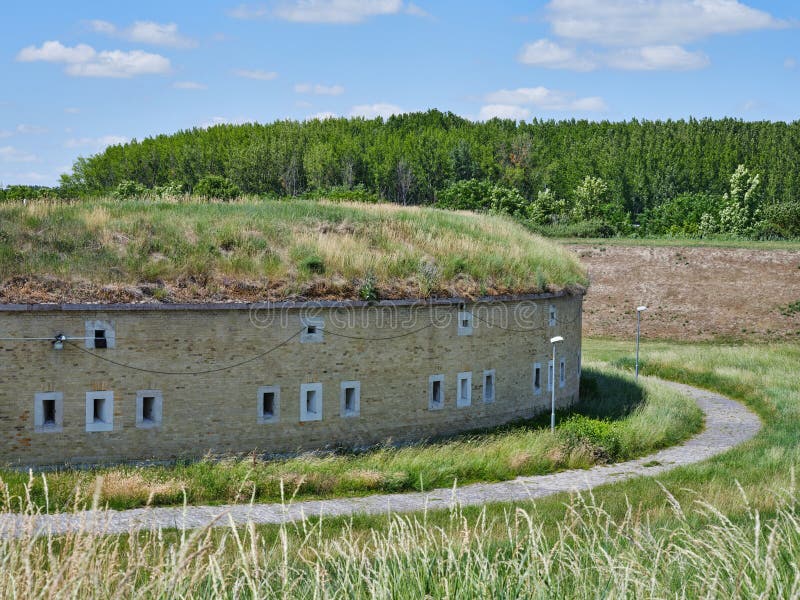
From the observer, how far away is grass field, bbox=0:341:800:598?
5.21m

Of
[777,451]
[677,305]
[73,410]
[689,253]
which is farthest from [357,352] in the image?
[689,253]

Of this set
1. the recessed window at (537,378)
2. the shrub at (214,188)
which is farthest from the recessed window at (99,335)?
the shrub at (214,188)

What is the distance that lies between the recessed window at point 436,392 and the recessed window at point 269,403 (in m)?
3.92

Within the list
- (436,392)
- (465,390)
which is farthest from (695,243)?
(436,392)

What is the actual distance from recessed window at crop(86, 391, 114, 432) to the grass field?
15.4 ft

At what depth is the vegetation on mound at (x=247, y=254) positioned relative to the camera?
1847 cm

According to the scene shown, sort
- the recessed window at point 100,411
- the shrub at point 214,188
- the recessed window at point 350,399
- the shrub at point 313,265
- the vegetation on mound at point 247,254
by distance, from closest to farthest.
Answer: the recessed window at point 100,411 → the vegetation on mound at point 247,254 → the recessed window at point 350,399 → the shrub at point 313,265 → the shrub at point 214,188

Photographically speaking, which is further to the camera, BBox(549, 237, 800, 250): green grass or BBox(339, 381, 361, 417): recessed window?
BBox(549, 237, 800, 250): green grass

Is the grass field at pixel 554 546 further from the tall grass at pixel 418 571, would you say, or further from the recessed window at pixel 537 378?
the recessed window at pixel 537 378

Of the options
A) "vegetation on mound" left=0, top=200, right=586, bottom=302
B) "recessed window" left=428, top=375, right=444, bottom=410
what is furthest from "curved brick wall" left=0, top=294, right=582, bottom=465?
"vegetation on mound" left=0, top=200, right=586, bottom=302

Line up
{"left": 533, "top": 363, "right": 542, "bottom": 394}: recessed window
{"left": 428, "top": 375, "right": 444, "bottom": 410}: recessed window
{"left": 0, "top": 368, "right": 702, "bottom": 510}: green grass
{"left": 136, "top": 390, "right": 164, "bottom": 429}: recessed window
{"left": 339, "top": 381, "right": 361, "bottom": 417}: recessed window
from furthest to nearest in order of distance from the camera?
{"left": 533, "top": 363, "right": 542, "bottom": 394}: recessed window < {"left": 428, "top": 375, "right": 444, "bottom": 410}: recessed window < {"left": 339, "top": 381, "right": 361, "bottom": 417}: recessed window < {"left": 136, "top": 390, "right": 164, "bottom": 429}: recessed window < {"left": 0, "top": 368, "right": 702, "bottom": 510}: green grass

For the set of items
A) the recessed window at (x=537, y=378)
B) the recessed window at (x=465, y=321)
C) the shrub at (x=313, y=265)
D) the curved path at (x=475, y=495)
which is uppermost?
the shrub at (x=313, y=265)

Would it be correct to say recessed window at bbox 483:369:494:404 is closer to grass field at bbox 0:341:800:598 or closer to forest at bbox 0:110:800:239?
grass field at bbox 0:341:800:598

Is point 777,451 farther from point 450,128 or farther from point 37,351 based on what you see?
point 450,128
